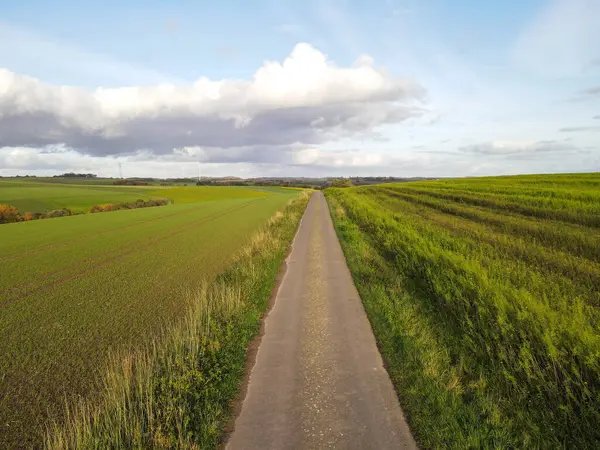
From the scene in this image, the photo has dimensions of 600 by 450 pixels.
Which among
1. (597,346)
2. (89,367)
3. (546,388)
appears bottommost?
(89,367)

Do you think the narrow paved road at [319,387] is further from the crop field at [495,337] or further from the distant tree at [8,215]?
the distant tree at [8,215]

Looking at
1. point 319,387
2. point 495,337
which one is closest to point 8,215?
point 319,387

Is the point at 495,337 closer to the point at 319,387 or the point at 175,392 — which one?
the point at 319,387

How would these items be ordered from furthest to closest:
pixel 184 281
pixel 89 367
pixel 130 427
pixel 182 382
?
pixel 184 281, pixel 89 367, pixel 182 382, pixel 130 427

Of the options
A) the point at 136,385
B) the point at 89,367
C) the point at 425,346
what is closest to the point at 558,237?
the point at 425,346

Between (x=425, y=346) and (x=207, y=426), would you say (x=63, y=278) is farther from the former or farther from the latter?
(x=425, y=346)

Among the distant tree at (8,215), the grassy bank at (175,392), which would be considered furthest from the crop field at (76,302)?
the distant tree at (8,215)
